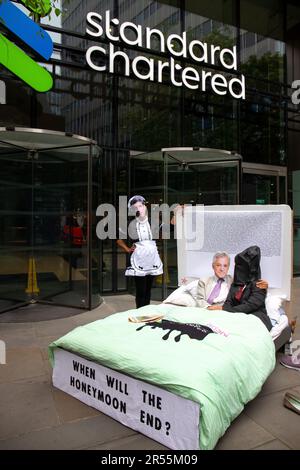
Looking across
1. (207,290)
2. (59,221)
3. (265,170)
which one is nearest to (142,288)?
(207,290)

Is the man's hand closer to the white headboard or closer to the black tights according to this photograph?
the white headboard

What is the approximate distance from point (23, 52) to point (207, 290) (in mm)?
5927

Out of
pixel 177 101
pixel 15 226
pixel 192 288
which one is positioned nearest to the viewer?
pixel 192 288

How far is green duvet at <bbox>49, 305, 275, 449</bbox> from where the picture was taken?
265cm

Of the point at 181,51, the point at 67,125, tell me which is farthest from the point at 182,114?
the point at 67,125

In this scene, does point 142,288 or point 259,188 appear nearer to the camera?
point 142,288

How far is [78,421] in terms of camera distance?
311 cm

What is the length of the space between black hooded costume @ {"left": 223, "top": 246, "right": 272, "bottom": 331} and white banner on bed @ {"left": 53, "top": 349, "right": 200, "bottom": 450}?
1.67 m

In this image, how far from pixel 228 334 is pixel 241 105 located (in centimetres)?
855

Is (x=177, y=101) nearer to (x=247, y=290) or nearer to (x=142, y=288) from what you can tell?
(x=142, y=288)

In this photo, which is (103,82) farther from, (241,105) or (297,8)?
(297,8)

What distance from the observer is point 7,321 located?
631 centimetres

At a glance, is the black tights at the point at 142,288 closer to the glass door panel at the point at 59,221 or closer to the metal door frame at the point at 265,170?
the glass door panel at the point at 59,221

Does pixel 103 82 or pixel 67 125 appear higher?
pixel 103 82
